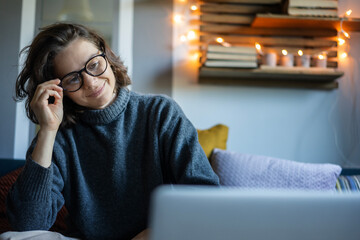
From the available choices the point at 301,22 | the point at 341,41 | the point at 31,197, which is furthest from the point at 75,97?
the point at 341,41

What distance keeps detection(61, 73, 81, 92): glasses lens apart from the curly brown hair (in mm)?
78

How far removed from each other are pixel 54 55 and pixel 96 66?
14 centimetres

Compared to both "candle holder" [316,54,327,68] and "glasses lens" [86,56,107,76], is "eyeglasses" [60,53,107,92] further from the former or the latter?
"candle holder" [316,54,327,68]

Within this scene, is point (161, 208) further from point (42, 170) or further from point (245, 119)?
point (245, 119)

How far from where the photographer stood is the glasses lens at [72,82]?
1.10 m

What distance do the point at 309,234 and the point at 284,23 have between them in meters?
1.73

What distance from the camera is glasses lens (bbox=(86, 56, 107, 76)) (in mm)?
1104

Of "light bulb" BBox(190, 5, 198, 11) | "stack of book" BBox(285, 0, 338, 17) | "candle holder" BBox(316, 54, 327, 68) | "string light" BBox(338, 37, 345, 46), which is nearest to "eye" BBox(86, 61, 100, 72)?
"light bulb" BBox(190, 5, 198, 11)

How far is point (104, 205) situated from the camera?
113cm

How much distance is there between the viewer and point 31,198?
40.6 inches

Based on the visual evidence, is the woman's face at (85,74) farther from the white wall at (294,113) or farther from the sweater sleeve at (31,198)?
the white wall at (294,113)

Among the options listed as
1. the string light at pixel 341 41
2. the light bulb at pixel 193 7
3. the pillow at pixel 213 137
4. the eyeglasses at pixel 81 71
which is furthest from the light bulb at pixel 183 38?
the eyeglasses at pixel 81 71

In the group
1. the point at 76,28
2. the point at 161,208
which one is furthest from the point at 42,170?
the point at 161,208

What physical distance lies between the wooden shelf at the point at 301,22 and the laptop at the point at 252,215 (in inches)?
62.5
